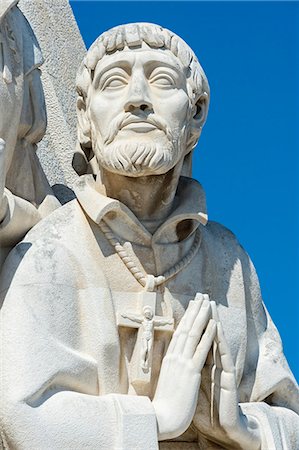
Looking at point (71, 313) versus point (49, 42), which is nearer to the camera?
point (71, 313)

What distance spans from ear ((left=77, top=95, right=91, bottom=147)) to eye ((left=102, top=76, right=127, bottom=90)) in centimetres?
19

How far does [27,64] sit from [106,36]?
46cm

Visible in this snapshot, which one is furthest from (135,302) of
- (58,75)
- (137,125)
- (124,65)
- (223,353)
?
(58,75)

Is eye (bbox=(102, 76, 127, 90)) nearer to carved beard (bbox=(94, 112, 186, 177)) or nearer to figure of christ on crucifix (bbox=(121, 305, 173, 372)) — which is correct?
carved beard (bbox=(94, 112, 186, 177))

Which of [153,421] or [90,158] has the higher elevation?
[90,158]

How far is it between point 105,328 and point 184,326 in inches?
12.0

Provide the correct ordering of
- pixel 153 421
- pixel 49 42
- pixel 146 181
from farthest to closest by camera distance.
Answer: pixel 49 42
pixel 146 181
pixel 153 421

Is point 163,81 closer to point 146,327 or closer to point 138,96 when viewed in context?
point 138,96

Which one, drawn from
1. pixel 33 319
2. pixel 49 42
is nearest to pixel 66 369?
pixel 33 319

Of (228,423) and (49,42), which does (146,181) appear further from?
(49,42)

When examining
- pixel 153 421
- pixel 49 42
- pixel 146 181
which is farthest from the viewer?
pixel 49 42

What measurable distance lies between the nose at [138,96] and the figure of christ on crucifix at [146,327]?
0.76 m

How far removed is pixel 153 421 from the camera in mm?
4980

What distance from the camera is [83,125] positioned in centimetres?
551
